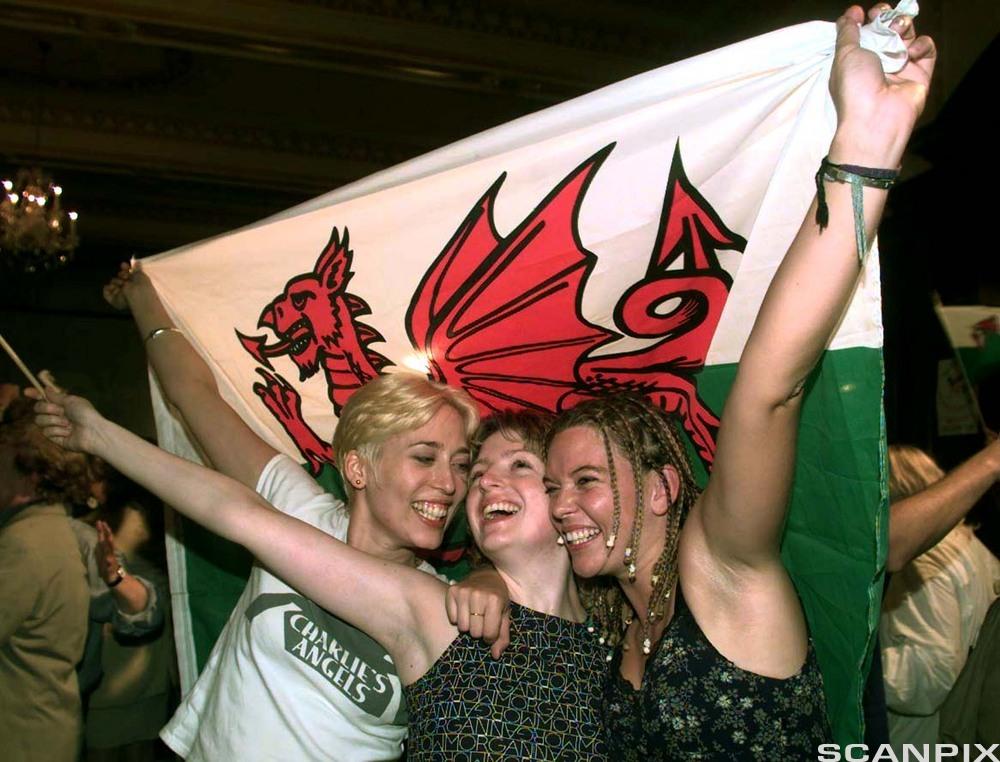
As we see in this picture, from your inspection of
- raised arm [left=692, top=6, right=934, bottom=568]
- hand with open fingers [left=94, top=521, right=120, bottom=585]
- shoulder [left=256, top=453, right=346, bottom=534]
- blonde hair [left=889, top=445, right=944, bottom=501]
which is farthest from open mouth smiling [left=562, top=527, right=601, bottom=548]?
hand with open fingers [left=94, top=521, right=120, bottom=585]

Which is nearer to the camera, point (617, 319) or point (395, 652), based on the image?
point (395, 652)

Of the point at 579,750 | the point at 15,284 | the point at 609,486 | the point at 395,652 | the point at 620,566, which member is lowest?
the point at 579,750

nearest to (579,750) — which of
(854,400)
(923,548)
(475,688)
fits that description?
(475,688)

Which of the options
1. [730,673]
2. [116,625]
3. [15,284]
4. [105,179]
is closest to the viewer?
[730,673]

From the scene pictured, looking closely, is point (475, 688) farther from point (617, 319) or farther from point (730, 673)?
point (617, 319)

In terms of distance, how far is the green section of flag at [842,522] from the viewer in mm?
1429

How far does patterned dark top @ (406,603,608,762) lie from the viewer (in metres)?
1.53

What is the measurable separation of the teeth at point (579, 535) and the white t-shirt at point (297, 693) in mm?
422

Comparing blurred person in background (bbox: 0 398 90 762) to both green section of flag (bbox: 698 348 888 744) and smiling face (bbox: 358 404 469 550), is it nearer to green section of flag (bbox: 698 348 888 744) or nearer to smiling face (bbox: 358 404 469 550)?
smiling face (bbox: 358 404 469 550)

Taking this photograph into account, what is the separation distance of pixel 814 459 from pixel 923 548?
682mm

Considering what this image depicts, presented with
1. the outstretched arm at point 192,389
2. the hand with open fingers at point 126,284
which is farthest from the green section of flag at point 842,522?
the hand with open fingers at point 126,284

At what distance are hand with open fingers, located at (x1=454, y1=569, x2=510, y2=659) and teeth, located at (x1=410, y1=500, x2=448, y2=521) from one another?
0.24 metres

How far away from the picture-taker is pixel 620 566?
1602 millimetres

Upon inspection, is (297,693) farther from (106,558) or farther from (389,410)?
(106,558)
